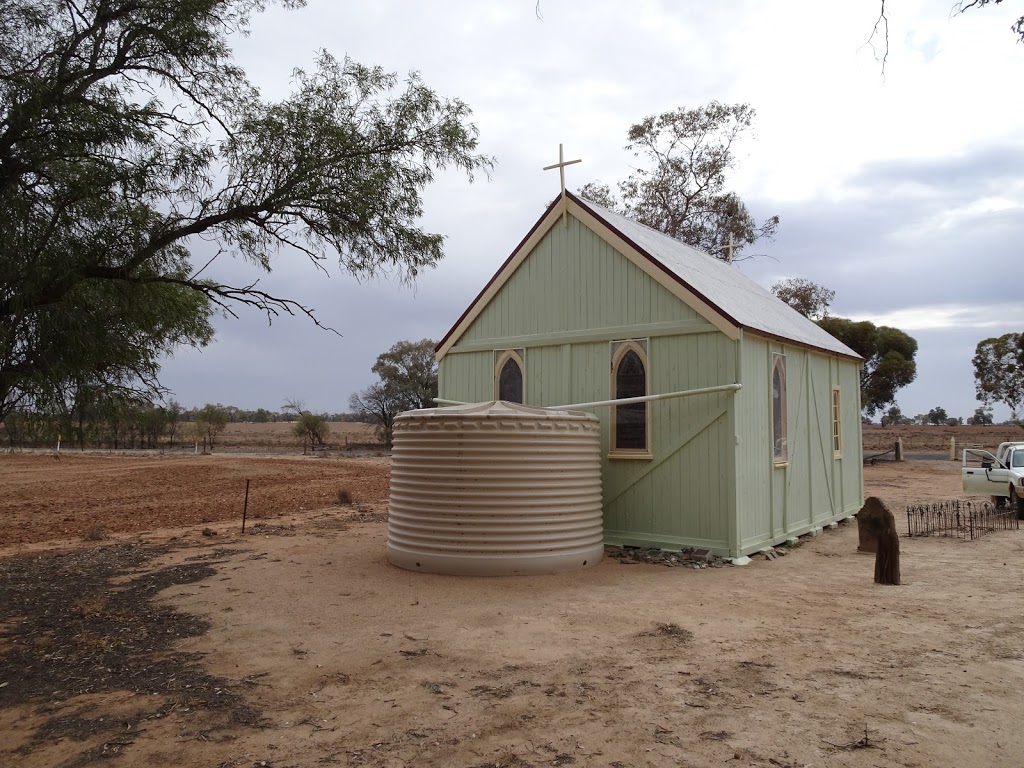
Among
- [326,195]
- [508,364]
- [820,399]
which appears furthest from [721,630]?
[820,399]

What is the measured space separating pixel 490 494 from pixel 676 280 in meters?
4.61

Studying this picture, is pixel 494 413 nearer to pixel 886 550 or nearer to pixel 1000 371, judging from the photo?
pixel 886 550

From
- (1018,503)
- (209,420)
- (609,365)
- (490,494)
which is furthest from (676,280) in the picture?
(209,420)

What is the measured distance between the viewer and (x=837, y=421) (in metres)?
16.3

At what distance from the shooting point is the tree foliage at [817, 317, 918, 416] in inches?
1780

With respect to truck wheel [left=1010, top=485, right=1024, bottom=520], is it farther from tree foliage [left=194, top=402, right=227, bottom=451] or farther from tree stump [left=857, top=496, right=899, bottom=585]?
tree foliage [left=194, top=402, right=227, bottom=451]

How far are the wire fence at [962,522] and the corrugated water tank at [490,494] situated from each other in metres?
7.49

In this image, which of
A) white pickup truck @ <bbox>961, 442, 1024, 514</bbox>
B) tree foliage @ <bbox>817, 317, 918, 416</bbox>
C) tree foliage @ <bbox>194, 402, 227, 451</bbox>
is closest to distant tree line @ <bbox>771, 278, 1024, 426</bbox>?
tree foliage @ <bbox>817, 317, 918, 416</bbox>

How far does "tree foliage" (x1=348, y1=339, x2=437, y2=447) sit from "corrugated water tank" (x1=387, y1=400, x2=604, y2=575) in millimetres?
48242

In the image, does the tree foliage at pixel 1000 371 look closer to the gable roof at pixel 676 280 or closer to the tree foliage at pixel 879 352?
the tree foliage at pixel 879 352

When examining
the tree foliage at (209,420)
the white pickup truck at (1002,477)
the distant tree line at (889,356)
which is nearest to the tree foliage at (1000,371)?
the distant tree line at (889,356)

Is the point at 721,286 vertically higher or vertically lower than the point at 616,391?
higher

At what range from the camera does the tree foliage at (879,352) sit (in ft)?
148

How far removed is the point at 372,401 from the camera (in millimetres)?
61781
